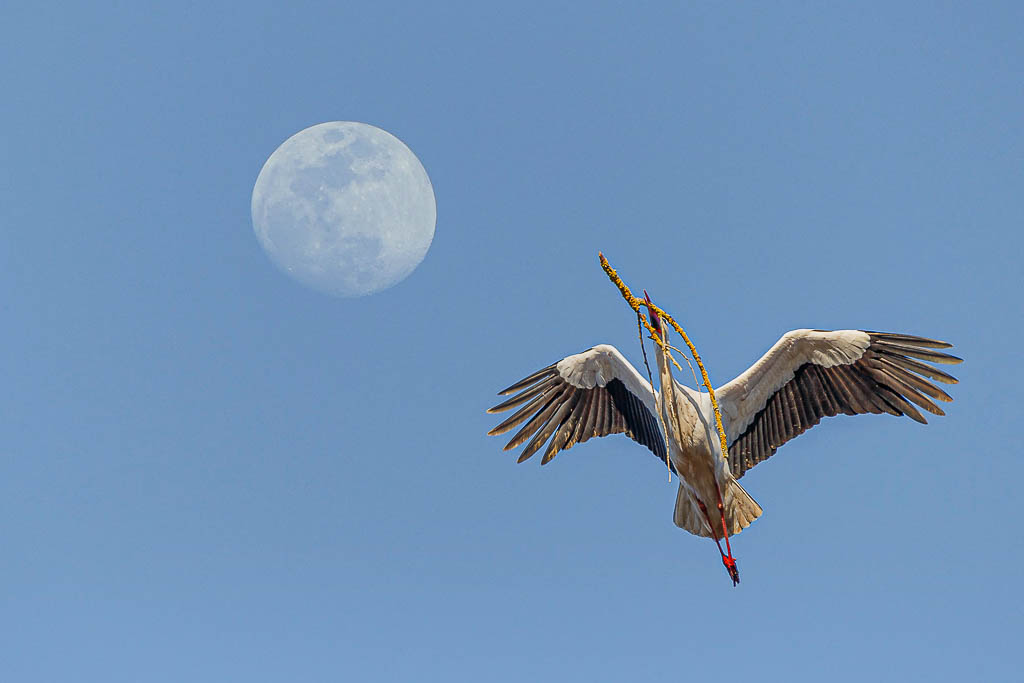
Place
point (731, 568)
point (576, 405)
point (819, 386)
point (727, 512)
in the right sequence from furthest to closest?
point (576, 405)
point (819, 386)
point (727, 512)
point (731, 568)

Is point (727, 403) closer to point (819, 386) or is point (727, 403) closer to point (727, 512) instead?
point (819, 386)

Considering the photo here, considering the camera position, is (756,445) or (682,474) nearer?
(682,474)

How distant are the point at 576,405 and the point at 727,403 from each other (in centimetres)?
207

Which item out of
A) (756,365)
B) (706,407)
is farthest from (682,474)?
(756,365)

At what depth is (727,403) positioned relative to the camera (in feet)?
37.2

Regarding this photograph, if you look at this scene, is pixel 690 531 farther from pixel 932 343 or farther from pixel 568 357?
pixel 932 343

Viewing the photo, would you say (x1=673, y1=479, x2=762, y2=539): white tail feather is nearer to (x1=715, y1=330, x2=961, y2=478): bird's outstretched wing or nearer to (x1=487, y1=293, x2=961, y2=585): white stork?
(x1=487, y1=293, x2=961, y2=585): white stork

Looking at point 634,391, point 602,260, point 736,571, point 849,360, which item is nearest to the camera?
point 602,260

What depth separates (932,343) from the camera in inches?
406

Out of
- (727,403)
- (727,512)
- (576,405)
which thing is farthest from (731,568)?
(576,405)

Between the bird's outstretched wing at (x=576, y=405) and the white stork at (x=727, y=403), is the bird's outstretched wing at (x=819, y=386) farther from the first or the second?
the bird's outstretched wing at (x=576, y=405)

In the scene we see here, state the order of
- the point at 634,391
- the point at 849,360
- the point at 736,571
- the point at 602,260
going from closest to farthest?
1. the point at 602,260
2. the point at 736,571
3. the point at 849,360
4. the point at 634,391

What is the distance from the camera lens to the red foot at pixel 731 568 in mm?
10016

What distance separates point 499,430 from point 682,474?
8.35 ft
